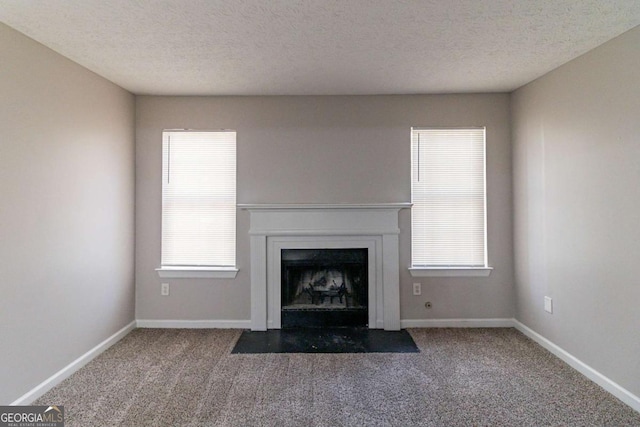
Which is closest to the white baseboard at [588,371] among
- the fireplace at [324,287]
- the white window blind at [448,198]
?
the white window blind at [448,198]

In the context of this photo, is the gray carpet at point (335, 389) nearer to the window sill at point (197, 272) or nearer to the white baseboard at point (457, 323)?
the white baseboard at point (457, 323)

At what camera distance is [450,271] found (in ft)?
11.2

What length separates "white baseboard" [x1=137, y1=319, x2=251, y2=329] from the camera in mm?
3441

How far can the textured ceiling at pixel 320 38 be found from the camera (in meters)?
1.90

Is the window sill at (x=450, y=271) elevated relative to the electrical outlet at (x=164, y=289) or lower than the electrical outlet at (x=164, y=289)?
elevated

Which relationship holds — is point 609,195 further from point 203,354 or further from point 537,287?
point 203,354

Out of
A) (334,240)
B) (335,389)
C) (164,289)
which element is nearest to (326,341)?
(335,389)

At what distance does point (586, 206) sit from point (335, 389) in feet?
7.46

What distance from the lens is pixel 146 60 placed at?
2578 mm

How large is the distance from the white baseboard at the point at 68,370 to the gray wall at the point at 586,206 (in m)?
3.89

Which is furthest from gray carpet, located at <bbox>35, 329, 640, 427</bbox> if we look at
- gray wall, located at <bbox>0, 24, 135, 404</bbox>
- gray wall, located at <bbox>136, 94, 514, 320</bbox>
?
gray wall, located at <bbox>136, 94, 514, 320</bbox>

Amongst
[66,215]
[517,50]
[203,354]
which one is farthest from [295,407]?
[517,50]

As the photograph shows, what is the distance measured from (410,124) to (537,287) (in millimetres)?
1961

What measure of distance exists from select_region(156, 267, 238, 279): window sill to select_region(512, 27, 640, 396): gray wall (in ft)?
9.63
